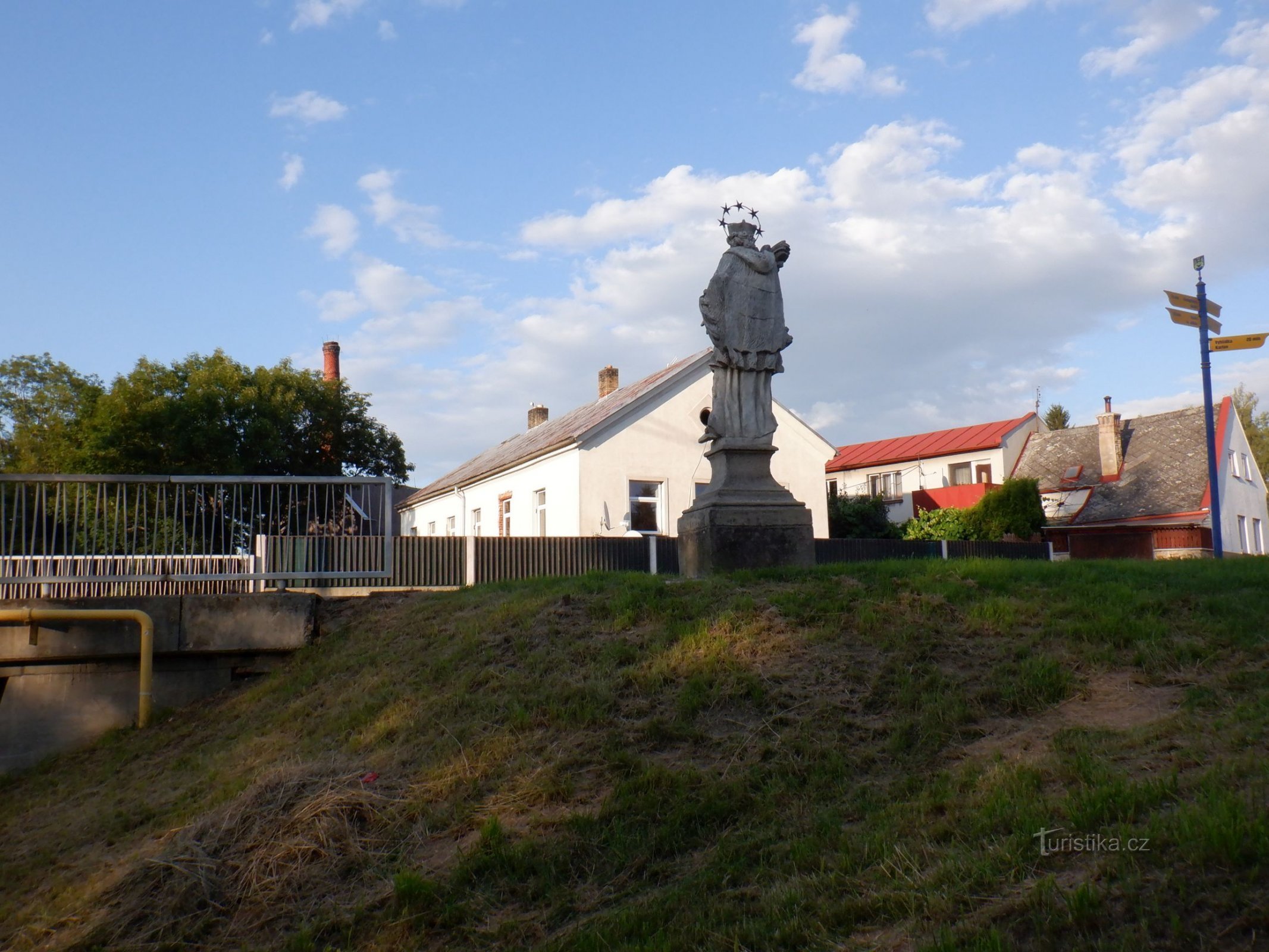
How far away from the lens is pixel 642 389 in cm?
2753

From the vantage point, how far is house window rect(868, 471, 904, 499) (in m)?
41.8

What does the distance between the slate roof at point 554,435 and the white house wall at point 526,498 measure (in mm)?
283

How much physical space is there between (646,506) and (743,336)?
50.5 ft

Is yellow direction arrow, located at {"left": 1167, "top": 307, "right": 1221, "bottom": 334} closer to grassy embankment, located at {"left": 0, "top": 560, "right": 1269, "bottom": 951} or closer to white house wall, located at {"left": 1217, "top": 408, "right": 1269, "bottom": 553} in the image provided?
grassy embankment, located at {"left": 0, "top": 560, "right": 1269, "bottom": 951}

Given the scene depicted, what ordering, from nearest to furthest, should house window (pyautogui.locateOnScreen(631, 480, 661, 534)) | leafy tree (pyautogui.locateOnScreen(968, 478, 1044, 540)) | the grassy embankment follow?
the grassy embankment → house window (pyautogui.locateOnScreen(631, 480, 661, 534)) → leafy tree (pyautogui.locateOnScreen(968, 478, 1044, 540))

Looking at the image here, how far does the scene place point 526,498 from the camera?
2789 cm

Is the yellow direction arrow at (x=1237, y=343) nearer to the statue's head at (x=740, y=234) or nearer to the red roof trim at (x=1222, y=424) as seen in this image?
the statue's head at (x=740, y=234)

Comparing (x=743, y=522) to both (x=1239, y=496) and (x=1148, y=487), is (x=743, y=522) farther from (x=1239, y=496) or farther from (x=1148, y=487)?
(x=1239, y=496)

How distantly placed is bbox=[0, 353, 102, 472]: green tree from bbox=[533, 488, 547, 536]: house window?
561 inches

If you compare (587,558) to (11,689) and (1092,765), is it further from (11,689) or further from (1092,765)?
(1092,765)

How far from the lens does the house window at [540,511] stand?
26.8 metres

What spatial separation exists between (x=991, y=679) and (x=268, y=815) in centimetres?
440

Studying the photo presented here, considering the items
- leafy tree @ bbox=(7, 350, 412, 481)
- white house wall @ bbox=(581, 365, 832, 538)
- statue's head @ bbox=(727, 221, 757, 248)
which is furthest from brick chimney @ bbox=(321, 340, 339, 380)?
statue's head @ bbox=(727, 221, 757, 248)

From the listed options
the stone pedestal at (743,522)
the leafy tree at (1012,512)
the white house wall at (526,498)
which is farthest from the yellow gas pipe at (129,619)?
the leafy tree at (1012,512)
